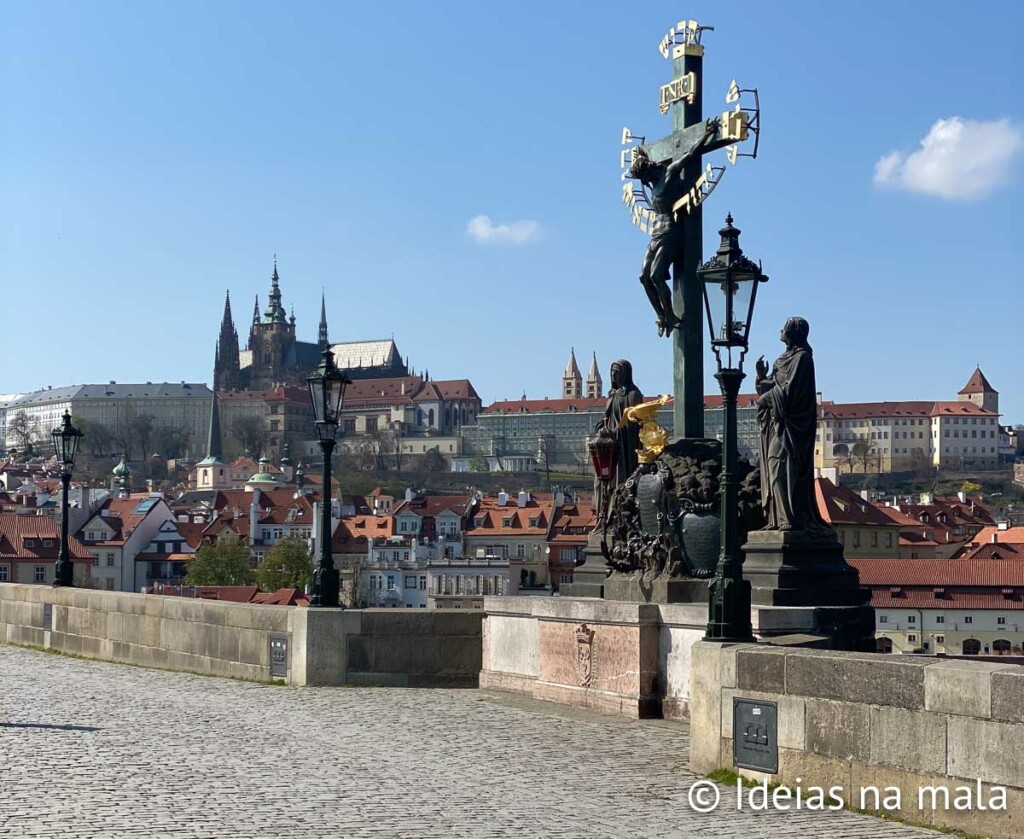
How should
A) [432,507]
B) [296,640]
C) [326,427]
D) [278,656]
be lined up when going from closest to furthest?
[296,640] < [278,656] < [326,427] < [432,507]

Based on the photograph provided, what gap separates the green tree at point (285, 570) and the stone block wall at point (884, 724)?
74.9 metres

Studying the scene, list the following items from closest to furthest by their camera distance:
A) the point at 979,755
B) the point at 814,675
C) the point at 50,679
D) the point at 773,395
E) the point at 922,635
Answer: the point at 979,755 < the point at 814,675 < the point at 773,395 < the point at 50,679 < the point at 922,635

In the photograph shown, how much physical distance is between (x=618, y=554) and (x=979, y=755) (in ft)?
19.0

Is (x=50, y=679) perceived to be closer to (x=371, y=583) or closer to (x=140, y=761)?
(x=140, y=761)

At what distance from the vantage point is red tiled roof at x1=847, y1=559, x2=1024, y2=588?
64.7 metres

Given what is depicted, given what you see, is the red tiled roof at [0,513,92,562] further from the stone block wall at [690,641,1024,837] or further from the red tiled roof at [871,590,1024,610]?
the stone block wall at [690,641,1024,837]

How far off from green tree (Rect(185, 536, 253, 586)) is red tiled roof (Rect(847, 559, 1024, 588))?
38.6m

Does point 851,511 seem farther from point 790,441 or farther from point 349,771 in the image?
point 349,771

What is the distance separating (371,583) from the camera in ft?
348

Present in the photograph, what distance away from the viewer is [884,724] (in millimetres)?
7922

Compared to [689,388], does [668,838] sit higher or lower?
lower

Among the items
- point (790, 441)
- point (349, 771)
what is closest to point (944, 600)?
point (790, 441)

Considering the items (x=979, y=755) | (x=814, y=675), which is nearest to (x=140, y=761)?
(x=814, y=675)

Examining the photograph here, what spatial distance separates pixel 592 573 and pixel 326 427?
132 inches
